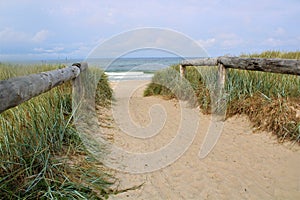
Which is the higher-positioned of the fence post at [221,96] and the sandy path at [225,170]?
the fence post at [221,96]

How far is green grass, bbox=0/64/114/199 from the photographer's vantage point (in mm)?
2535

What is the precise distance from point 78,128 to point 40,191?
1.55 metres

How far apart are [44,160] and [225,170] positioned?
2225 mm

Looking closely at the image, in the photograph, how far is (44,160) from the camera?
9.23 ft

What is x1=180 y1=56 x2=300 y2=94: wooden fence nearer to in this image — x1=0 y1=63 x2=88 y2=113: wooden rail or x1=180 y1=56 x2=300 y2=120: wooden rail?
x1=180 y1=56 x2=300 y2=120: wooden rail

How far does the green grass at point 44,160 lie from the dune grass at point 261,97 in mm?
2858

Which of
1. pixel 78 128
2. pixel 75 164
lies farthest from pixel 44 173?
pixel 78 128

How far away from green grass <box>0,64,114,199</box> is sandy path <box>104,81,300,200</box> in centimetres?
38

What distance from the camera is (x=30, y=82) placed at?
8.13 ft

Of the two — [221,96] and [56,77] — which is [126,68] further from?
[56,77]

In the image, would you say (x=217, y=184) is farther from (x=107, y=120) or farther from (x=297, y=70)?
(x=107, y=120)

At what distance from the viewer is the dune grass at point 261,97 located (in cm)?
441

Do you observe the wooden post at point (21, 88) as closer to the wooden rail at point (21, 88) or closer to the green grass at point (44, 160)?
the wooden rail at point (21, 88)

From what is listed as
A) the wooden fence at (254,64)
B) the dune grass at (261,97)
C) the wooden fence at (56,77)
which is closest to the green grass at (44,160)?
the wooden fence at (56,77)
